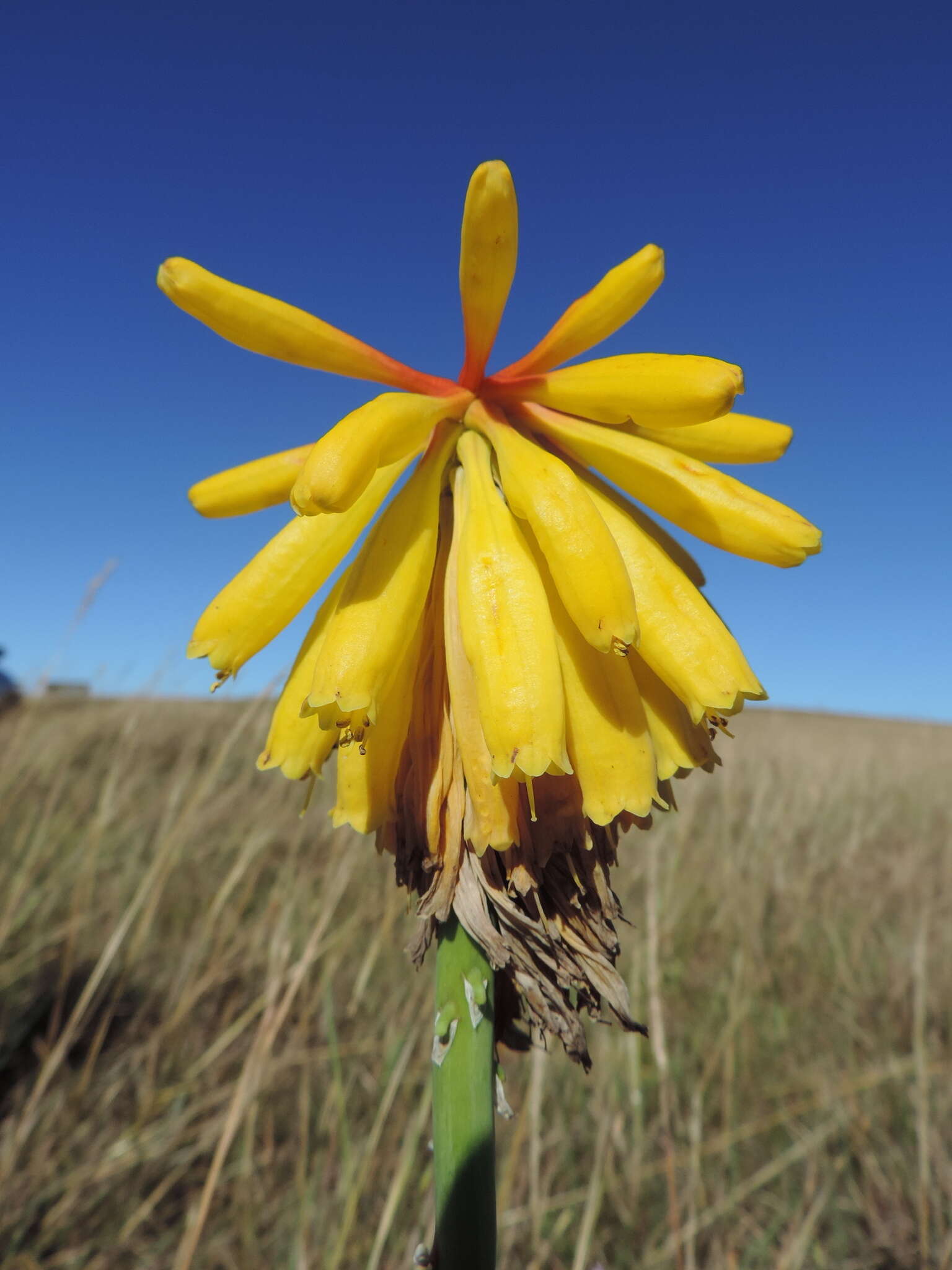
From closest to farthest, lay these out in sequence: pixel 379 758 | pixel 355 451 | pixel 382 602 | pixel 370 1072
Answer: pixel 355 451, pixel 382 602, pixel 379 758, pixel 370 1072

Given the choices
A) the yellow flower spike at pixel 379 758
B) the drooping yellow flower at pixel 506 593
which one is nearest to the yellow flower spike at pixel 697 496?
the drooping yellow flower at pixel 506 593

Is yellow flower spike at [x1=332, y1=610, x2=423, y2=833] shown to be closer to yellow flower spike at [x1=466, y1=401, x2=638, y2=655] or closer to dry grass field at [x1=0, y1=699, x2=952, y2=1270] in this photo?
yellow flower spike at [x1=466, y1=401, x2=638, y2=655]

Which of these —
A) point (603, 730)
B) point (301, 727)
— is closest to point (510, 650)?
point (603, 730)

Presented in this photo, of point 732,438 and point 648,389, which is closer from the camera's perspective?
point 648,389

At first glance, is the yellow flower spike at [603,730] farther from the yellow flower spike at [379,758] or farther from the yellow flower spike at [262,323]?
the yellow flower spike at [262,323]

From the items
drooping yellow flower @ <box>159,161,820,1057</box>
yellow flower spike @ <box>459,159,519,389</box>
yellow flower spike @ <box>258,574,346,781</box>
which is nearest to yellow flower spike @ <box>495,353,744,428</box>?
drooping yellow flower @ <box>159,161,820,1057</box>

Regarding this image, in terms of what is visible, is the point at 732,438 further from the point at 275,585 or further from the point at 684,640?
the point at 275,585
